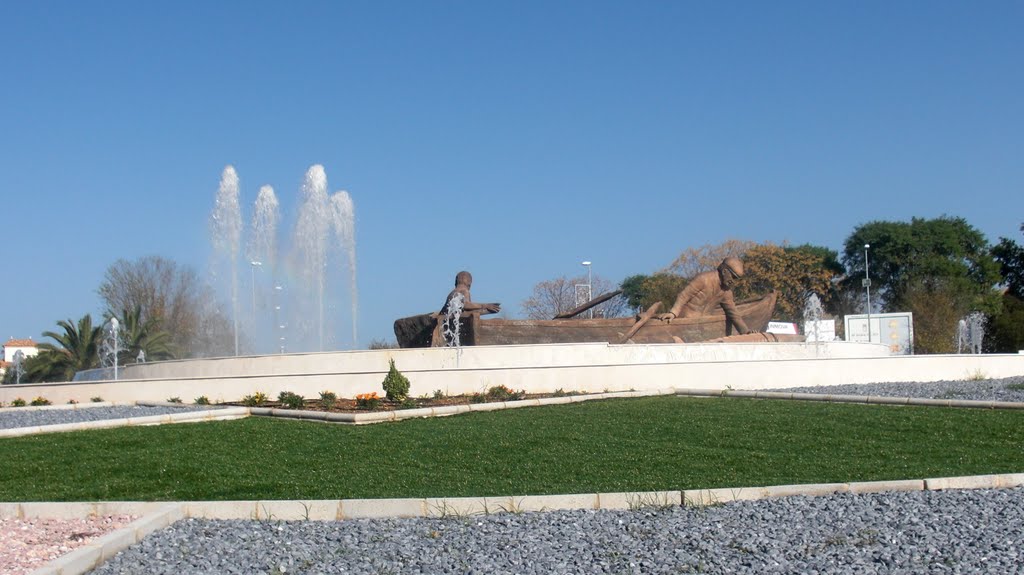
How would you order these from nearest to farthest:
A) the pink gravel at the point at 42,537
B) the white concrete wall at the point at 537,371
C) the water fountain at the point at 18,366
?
the pink gravel at the point at 42,537, the white concrete wall at the point at 537,371, the water fountain at the point at 18,366

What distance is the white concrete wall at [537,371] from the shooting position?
1731 centimetres

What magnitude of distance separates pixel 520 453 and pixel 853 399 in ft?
22.1

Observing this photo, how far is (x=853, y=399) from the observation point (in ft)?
48.1

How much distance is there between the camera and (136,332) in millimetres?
38844

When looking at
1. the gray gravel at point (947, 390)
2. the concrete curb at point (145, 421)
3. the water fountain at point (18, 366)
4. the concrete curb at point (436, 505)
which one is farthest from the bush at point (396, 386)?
the water fountain at point (18, 366)

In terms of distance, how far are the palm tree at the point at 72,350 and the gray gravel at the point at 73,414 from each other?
80.5ft

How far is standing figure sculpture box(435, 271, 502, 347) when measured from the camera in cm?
2295

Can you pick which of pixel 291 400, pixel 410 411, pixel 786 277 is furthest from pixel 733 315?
pixel 786 277

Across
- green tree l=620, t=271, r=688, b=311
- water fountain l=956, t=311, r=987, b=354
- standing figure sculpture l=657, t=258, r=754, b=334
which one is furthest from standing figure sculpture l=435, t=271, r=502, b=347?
water fountain l=956, t=311, r=987, b=354

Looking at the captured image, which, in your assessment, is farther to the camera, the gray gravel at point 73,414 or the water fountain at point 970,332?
the water fountain at point 970,332

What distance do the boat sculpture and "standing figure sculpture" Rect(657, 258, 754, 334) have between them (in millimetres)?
246

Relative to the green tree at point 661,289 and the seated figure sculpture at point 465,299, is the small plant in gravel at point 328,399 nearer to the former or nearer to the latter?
the seated figure sculpture at point 465,299

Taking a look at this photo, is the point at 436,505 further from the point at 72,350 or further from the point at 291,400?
the point at 72,350

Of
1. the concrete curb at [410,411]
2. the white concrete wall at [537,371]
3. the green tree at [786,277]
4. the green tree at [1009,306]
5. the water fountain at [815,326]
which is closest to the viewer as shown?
the concrete curb at [410,411]
